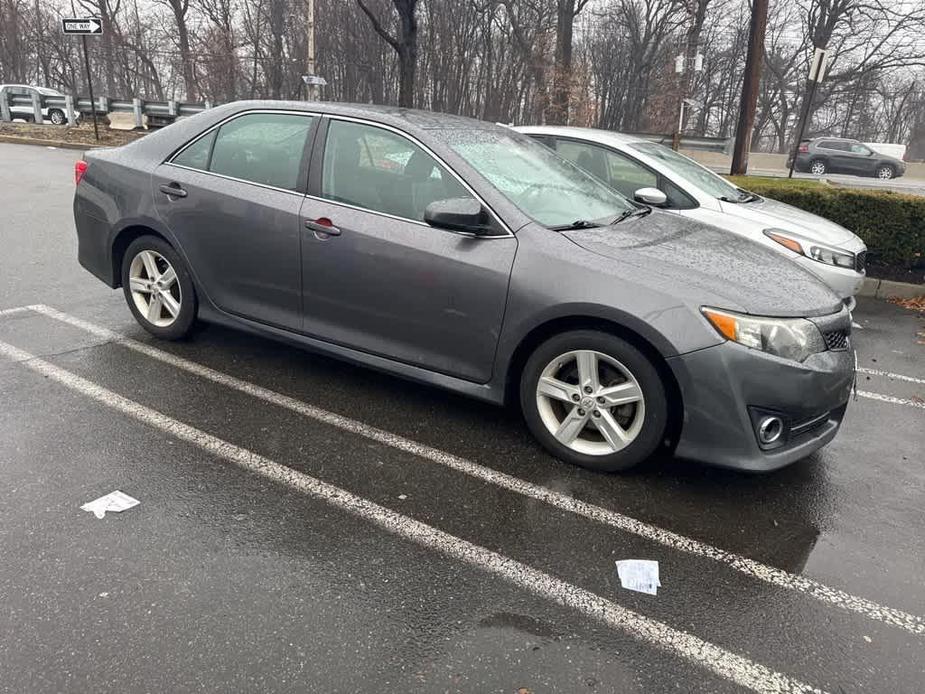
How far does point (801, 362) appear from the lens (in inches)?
120

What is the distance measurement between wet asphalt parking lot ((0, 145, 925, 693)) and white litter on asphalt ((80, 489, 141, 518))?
0.04 meters

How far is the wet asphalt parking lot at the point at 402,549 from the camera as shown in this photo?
2.20 metres

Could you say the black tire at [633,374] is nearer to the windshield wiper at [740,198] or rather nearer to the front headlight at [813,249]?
the front headlight at [813,249]

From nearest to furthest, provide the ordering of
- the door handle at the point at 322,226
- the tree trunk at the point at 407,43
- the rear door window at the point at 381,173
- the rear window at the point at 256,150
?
the rear door window at the point at 381,173
the door handle at the point at 322,226
the rear window at the point at 256,150
the tree trunk at the point at 407,43

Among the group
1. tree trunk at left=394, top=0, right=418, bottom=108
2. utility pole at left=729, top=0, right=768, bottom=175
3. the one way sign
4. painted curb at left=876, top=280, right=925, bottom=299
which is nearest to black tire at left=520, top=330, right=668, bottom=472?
painted curb at left=876, top=280, right=925, bottom=299

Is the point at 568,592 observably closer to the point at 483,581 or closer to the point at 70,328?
the point at 483,581

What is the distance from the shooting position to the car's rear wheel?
28172 millimetres

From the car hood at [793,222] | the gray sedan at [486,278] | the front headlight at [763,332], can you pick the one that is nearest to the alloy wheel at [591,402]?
the gray sedan at [486,278]

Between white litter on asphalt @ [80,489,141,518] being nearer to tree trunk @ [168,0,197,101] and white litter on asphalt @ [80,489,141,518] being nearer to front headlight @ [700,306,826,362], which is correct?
front headlight @ [700,306,826,362]

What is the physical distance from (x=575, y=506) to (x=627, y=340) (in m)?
0.77

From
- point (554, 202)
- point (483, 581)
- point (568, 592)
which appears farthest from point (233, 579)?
point (554, 202)

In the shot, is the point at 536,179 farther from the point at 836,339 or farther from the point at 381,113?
the point at 836,339

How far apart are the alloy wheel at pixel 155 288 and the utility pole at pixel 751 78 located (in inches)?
409

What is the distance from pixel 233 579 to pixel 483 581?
893mm
